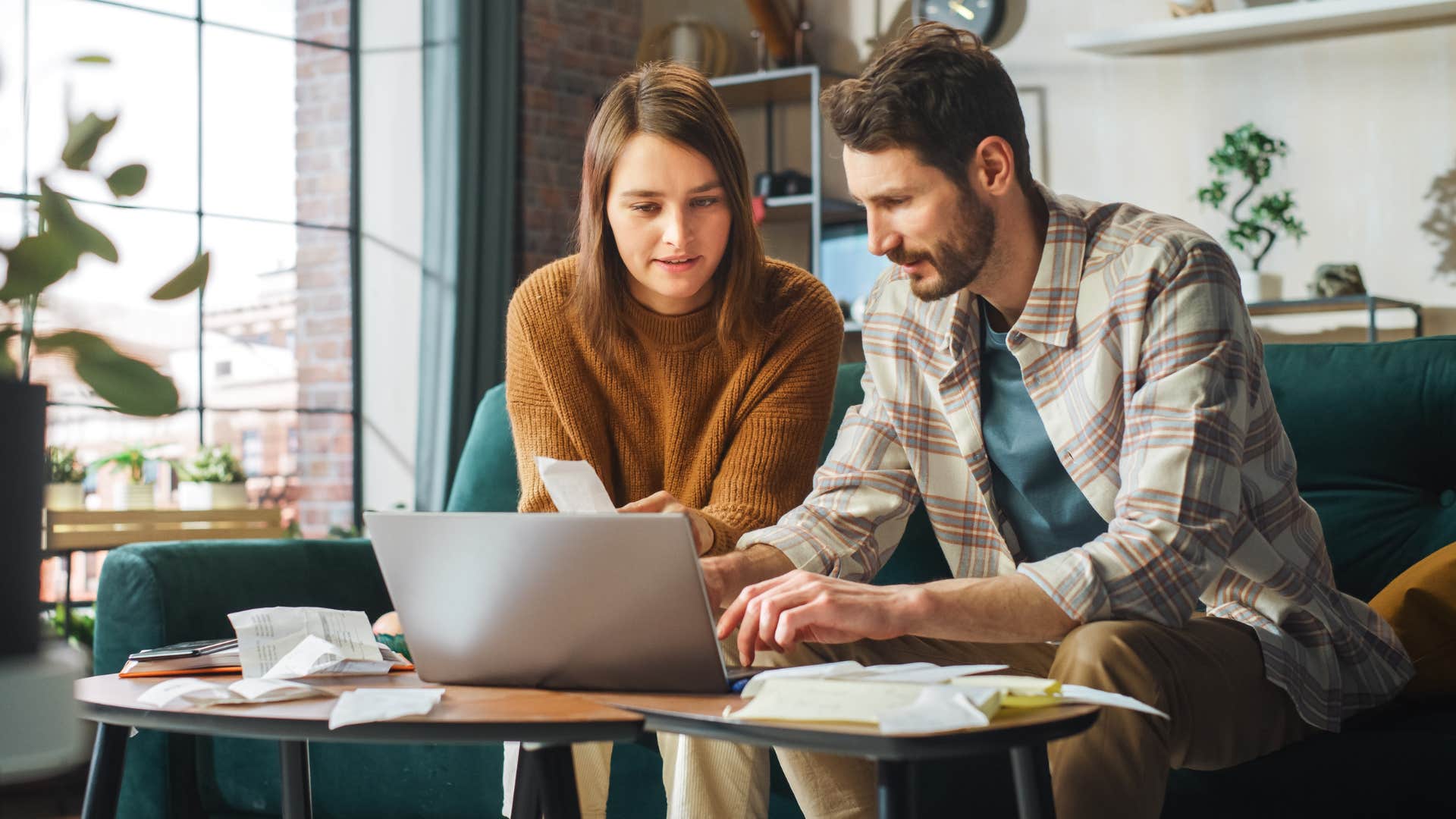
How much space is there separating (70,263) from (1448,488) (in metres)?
1.87

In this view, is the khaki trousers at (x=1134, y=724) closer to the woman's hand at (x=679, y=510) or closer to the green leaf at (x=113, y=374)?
the woman's hand at (x=679, y=510)

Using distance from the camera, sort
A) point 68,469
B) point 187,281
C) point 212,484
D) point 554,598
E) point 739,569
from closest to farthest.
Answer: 1. point 187,281
2. point 554,598
3. point 739,569
4. point 68,469
5. point 212,484

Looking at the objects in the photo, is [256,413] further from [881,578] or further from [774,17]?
[881,578]

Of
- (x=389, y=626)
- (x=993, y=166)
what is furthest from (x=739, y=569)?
(x=389, y=626)

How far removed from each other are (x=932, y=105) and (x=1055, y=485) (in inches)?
17.3

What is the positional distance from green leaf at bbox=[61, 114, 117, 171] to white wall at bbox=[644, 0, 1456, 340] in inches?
159

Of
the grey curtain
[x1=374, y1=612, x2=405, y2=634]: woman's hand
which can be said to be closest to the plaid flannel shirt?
[x1=374, y1=612, x2=405, y2=634]: woman's hand

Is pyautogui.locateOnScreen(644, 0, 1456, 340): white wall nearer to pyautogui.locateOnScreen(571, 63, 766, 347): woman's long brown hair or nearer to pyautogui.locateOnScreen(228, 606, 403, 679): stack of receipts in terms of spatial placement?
pyautogui.locateOnScreen(571, 63, 766, 347): woman's long brown hair

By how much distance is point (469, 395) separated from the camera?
4355 mm

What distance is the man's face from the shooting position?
1.62 m

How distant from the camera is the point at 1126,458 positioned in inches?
58.4

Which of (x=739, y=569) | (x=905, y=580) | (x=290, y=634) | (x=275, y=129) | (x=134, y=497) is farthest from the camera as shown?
(x=275, y=129)

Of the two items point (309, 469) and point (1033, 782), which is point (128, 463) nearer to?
point (309, 469)

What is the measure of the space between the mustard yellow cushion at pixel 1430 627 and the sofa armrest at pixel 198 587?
58.3 inches
